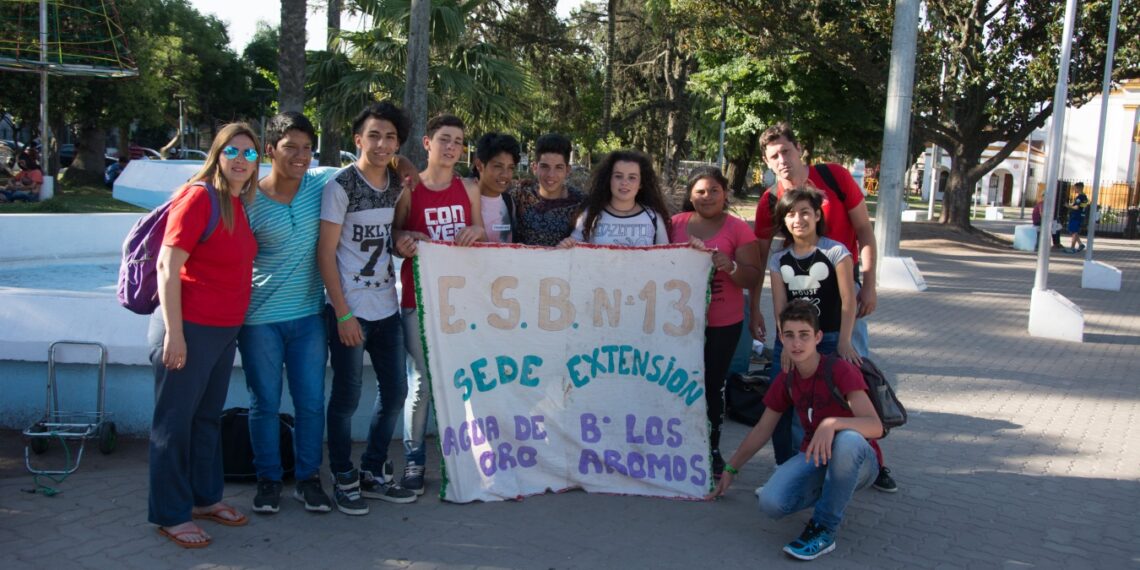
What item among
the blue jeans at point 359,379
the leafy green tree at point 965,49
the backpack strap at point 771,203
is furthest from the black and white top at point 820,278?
the leafy green tree at point 965,49

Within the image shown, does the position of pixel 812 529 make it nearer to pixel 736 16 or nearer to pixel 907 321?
pixel 907 321

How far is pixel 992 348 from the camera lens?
9.43 meters

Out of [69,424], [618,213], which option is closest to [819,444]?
[618,213]

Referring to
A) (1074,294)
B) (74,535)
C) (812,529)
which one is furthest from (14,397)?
(1074,294)

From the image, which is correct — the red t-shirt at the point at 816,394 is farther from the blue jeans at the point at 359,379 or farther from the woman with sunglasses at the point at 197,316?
the woman with sunglasses at the point at 197,316

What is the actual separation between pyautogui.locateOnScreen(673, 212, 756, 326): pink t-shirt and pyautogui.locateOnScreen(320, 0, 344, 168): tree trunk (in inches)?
530

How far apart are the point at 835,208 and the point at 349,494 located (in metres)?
2.94

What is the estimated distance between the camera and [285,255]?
13.4 feet

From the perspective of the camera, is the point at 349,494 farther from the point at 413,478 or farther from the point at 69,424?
the point at 69,424

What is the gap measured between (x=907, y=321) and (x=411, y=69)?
6993mm

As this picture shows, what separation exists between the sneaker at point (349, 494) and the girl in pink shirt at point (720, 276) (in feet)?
6.08

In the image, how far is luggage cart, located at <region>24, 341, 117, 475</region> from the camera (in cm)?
479

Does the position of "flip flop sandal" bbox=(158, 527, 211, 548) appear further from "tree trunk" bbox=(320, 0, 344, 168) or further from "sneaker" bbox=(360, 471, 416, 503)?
"tree trunk" bbox=(320, 0, 344, 168)

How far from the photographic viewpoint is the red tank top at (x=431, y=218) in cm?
446
